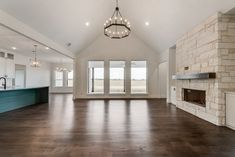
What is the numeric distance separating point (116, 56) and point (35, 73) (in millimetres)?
6314

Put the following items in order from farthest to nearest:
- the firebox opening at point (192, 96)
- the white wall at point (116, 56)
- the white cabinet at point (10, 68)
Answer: the white wall at point (116, 56) < the white cabinet at point (10, 68) < the firebox opening at point (192, 96)

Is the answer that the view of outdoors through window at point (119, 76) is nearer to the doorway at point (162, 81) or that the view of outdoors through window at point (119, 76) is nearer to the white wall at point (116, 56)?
the white wall at point (116, 56)

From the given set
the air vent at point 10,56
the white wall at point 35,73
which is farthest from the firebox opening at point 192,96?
the white wall at point 35,73

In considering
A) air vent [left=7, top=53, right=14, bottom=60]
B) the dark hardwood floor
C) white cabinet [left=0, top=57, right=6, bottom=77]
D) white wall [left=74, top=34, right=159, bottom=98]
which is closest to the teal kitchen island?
the dark hardwood floor

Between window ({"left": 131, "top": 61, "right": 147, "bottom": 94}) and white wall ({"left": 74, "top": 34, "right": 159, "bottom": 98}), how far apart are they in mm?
297

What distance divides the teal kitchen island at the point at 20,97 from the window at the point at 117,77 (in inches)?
162

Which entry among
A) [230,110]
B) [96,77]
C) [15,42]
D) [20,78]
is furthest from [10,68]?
[230,110]

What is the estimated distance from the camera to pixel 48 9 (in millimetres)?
5320

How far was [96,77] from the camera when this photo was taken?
12164mm

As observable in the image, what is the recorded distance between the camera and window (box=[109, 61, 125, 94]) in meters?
12.0

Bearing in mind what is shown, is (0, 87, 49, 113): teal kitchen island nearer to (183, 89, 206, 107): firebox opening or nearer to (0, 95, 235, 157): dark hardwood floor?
(0, 95, 235, 157): dark hardwood floor

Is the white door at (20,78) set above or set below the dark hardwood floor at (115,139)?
above

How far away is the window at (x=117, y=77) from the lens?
12.0 meters

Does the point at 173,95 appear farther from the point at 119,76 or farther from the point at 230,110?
the point at 230,110
